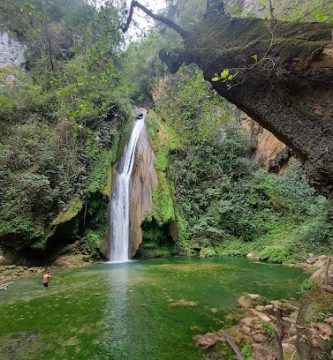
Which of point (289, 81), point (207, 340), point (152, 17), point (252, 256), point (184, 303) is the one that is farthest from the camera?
point (252, 256)

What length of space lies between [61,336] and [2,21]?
78.6 ft

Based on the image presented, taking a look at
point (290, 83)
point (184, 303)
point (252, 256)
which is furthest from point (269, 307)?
point (252, 256)

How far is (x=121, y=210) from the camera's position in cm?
1422

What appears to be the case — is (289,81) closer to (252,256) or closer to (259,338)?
(259,338)

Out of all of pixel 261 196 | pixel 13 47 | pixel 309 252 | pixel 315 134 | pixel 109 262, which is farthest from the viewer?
pixel 13 47

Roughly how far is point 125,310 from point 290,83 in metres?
5.05

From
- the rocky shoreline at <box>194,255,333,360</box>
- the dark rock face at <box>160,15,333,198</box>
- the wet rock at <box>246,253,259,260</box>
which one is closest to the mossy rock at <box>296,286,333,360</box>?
the rocky shoreline at <box>194,255,333,360</box>

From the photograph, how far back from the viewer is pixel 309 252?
11.2 metres

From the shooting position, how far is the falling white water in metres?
13.2

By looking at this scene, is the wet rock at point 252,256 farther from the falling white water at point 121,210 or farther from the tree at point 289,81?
the tree at point 289,81

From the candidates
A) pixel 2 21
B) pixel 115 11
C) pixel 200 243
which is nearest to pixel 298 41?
pixel 115 11

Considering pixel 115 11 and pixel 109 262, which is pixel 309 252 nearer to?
pixel 109 262

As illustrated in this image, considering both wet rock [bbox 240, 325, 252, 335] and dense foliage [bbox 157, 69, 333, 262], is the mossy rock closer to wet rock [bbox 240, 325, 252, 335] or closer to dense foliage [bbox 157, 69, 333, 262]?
wet rock [bbox 240, 325, 252, 335]

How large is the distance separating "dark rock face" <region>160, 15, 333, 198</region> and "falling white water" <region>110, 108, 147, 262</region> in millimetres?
10673
